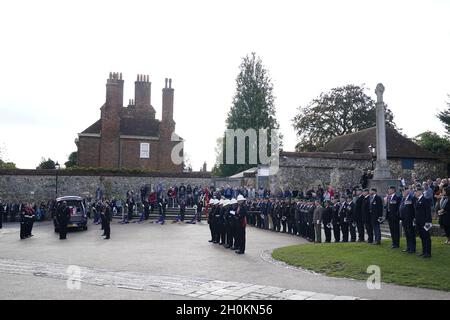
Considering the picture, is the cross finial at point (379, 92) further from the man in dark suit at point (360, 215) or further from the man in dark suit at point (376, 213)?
the man in dark suit at point (376, 213)

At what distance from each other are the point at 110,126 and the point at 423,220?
37631 millimetres

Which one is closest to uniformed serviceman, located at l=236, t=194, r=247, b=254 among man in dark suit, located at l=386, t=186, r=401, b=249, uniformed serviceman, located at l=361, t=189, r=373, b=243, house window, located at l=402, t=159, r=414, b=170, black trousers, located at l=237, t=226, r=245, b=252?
black trousers, located at l=237, t=226, r=245, b=252

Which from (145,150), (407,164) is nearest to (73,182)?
(145,150)

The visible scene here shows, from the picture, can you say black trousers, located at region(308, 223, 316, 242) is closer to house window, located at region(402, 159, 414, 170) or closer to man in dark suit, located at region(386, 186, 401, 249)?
man in dark suit, located at region(386, 186, 401, 249)

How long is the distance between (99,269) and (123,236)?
31.8ft

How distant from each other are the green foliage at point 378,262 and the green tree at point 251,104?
35.3 m

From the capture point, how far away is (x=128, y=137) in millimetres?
46375

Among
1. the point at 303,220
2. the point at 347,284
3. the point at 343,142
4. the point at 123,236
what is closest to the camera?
the point at 347,284

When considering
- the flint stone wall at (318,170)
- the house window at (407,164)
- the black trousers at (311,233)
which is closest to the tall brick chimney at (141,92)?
the flint stone wall at (318,170)

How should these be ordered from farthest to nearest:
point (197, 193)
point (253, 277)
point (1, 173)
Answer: point (1, 173) → point (197, 193) → point (253, 277)

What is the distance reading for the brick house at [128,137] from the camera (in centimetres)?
4531
